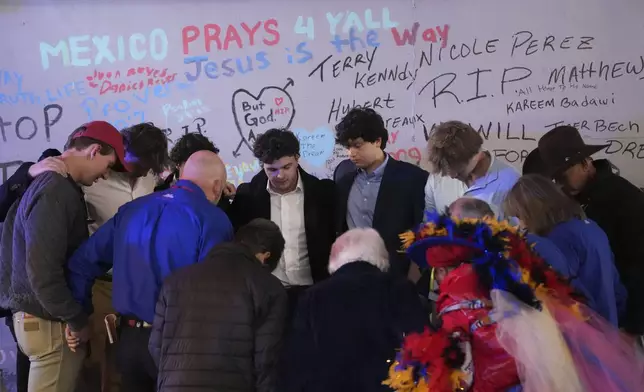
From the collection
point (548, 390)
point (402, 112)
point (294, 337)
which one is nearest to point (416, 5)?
point (402, 112)

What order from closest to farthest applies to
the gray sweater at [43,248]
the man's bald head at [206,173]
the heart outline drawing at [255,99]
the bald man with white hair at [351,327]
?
the bald man with white hair at [351,327]
the gray sweater at [43,248]
the man's bald head at [206,173]
the heart outline drawing at [255,99]

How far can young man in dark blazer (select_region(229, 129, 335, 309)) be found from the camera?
8.82 feet

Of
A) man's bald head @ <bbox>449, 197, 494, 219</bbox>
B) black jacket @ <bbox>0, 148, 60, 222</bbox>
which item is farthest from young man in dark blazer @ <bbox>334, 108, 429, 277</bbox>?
black jacket @ <bbox>0, 148, 60, 222</bbox>

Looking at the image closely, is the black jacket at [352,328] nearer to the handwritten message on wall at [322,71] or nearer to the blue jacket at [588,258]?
the blue jacket at [588,258]

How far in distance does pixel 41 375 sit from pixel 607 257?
2224mm

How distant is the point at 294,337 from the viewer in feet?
6.49

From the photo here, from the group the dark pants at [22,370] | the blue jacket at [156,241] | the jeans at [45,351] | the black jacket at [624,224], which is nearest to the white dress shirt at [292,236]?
the blue jacket at [156,241]

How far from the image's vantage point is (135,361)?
2.23 m

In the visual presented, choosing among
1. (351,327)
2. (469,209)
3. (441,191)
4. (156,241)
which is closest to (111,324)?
(156,241)

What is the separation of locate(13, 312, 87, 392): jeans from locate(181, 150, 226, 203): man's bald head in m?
0.79

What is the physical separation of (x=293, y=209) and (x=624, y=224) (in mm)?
1432

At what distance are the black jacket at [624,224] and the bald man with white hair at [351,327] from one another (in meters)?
1.08

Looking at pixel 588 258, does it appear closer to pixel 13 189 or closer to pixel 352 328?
pixel 352 328

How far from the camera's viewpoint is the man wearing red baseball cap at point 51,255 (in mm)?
2219
